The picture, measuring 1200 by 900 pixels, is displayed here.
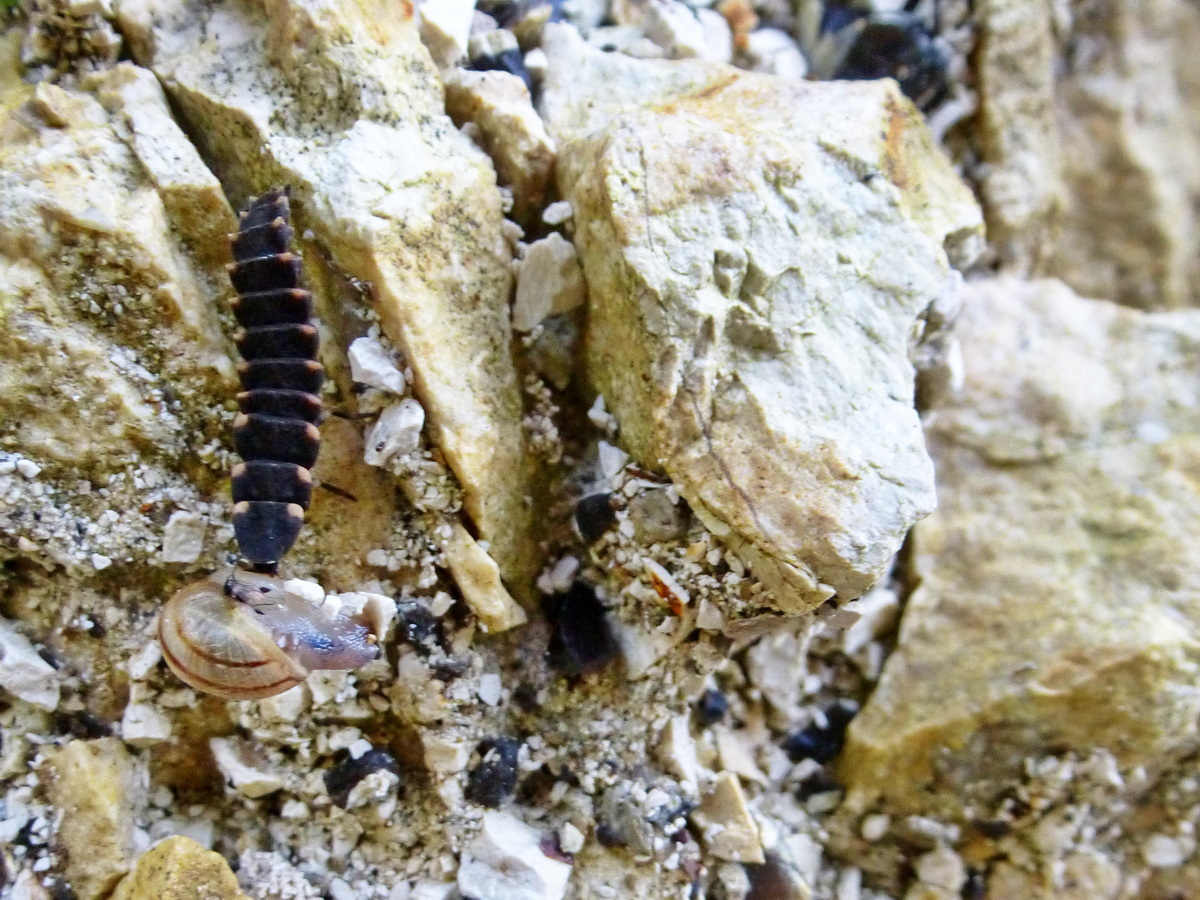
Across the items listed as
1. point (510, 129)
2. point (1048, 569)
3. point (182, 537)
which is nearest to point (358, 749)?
point (182, 537)

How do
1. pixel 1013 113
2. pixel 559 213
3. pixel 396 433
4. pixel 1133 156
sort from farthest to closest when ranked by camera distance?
1. pixel 1133 156
2. pixel 1013 113
3. pixel 559 213
4. pixel 396 433

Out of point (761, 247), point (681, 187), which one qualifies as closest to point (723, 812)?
point (761, 247)

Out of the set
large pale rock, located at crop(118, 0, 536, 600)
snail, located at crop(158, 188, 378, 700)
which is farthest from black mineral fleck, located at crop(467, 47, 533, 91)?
snail, located at crop(158, 188, 378, 700)

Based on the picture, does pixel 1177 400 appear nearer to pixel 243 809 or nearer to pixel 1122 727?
pixel 1122 727

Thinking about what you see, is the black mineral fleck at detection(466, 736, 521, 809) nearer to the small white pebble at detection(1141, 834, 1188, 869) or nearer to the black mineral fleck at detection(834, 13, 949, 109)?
the small white pebble at detection(1141, 834, 1188, 869)

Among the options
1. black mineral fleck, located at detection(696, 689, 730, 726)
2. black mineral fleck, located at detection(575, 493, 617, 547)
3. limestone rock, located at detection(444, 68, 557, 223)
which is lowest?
black mineral fleck, located at detection(696, 689, 730, 726)

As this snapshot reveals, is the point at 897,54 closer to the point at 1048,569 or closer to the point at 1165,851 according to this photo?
the point at 1048,569
